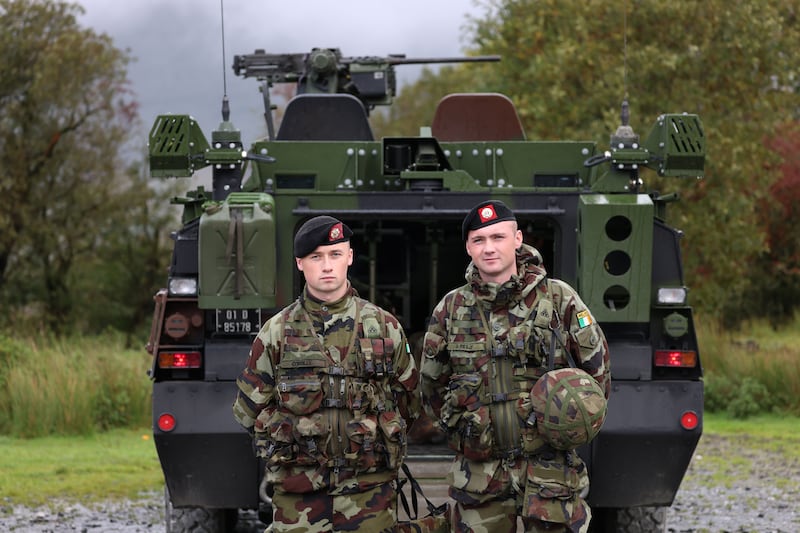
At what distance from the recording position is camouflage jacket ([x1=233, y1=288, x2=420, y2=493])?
4.63 meters

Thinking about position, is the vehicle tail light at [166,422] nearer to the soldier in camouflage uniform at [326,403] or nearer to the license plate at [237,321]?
the license plate at [237,321]

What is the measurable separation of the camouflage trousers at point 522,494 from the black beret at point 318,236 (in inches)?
39.5

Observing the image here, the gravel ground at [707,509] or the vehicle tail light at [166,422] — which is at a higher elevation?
the vehicle tail light at [166,422]

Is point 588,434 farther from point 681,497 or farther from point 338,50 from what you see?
point 338,50

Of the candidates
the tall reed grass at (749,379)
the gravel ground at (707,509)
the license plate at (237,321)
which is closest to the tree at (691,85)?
the tall reed grass at (749,379)

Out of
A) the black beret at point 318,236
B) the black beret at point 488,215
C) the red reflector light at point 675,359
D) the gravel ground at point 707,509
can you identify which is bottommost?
the gravel ground at point 707,509

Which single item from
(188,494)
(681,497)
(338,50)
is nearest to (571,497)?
(188,494)

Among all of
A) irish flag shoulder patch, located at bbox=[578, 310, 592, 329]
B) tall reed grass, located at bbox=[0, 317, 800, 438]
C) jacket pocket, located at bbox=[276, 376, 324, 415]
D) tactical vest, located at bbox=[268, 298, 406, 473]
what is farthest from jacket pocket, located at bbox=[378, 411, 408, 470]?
tall reed grass, located at bbox=[0, 317, 800, 438]

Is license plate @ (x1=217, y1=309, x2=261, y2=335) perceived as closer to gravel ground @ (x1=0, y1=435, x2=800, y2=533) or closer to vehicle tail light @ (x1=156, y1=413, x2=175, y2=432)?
vehicle tail light @ (x1=156, y1=413, x2=175, y2=432)

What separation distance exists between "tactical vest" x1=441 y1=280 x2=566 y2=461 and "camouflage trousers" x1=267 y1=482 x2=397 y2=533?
0.40 metres

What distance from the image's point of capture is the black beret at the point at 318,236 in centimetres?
459

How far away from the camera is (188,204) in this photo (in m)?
6.59

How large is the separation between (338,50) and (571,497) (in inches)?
212

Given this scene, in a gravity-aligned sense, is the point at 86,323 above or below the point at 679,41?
below
